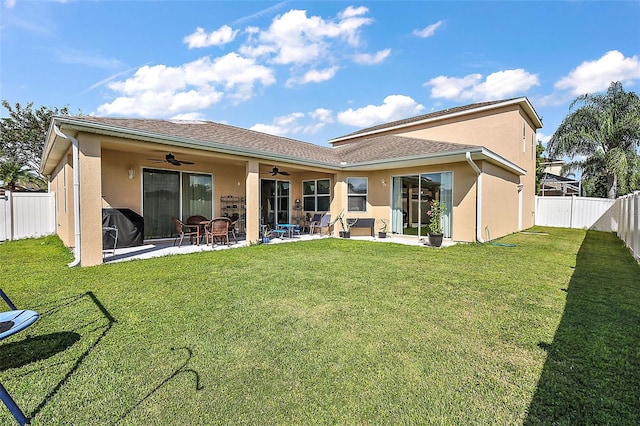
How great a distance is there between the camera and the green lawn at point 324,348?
7.10 feet

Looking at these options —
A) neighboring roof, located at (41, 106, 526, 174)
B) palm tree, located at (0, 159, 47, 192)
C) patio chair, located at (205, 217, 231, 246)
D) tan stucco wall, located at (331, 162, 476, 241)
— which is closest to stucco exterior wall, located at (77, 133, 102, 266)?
neighboring roof, located at (41, 106, 526, 174)

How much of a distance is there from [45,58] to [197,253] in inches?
497

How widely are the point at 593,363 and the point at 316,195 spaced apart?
11358 mm

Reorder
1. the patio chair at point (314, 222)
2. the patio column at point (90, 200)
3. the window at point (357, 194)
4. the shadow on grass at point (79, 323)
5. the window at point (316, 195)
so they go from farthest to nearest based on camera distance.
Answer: the window at point (316, 195) → the patio chair at point (314, 222) → the window at point (357, 194) → the patio column at point (90, 200) → the shadow on grass at point (79, 323)

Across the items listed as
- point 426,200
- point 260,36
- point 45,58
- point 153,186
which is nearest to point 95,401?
point 153,186

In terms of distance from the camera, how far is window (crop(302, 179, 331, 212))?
1315 centimetres

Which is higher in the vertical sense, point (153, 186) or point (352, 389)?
point (153, 186)

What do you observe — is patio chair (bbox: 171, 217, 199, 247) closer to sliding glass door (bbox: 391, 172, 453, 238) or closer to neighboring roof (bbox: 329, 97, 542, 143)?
sliding glass door (bbox: 391, 172, 453, 238)

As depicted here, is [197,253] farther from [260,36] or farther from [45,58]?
[45,58]

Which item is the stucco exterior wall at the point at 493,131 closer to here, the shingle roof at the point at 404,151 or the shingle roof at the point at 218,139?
the shingle roof at the point at 404,151

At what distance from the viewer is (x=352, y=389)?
237 cm

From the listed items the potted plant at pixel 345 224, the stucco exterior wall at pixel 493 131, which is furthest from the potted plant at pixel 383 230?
the stucco exterior wall at pixel 493 131

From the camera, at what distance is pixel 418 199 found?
11281mm

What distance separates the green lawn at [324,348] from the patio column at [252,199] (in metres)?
3.75
